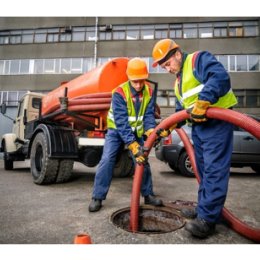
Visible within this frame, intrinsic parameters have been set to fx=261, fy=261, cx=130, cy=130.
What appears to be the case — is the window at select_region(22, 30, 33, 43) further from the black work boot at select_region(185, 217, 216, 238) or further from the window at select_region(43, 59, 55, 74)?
the black work boot at select_region(185, 217, 216, 238)

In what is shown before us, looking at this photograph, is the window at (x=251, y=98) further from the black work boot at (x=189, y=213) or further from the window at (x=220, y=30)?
the black work boot at (x=189, y=213)

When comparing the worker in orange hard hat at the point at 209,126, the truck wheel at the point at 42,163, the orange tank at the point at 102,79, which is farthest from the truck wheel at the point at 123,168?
the worker in orange hard hat at the point at 209,126

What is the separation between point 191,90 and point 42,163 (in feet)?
10.1

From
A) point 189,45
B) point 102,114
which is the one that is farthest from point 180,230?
point 189,45

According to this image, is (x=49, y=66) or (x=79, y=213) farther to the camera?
(x=49, y=66)

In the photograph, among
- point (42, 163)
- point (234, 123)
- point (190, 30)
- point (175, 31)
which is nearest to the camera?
point (234, 123)

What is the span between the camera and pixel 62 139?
4.52 meters

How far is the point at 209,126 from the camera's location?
2482 mm

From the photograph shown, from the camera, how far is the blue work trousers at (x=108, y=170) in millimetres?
3191

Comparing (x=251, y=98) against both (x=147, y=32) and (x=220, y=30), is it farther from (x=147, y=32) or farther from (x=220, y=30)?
(x=147, y=32)

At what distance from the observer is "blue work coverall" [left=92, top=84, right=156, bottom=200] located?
309cm

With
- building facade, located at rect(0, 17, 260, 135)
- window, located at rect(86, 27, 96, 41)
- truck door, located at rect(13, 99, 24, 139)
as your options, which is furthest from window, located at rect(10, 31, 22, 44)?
truck door, located at rect(13, 99, 24, 139)

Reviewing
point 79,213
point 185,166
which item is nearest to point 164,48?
point 79,213

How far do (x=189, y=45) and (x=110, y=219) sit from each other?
19273mm
